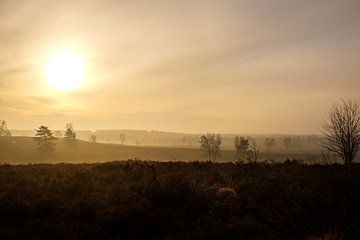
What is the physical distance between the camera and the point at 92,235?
9133mm

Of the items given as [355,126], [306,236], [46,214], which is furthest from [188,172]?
[355,126]

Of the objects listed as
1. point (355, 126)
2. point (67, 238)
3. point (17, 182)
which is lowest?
point (67, 238)

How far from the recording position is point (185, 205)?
1105 cm

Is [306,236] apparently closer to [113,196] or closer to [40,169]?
[113,196]

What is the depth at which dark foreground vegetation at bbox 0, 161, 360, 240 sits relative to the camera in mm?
8820

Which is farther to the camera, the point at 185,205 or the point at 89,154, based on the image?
the point at 89,154

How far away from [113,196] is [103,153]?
429 feet

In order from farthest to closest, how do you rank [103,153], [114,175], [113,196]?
[103,153] → [114,175] → [113,196]

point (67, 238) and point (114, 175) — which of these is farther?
point (114, 175)

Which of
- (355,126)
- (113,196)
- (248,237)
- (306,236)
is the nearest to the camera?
(306,236)

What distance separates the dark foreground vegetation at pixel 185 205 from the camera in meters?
8.82

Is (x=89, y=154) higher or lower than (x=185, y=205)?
higher

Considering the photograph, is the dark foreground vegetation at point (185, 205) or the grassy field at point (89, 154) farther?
the grassy field at point (89, 154)

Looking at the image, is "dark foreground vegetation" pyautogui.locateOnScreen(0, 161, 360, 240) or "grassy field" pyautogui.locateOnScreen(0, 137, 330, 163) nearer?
"dark foreground vegetation" pyautogui.locateOnScreen(0, 161, 360, 240)
